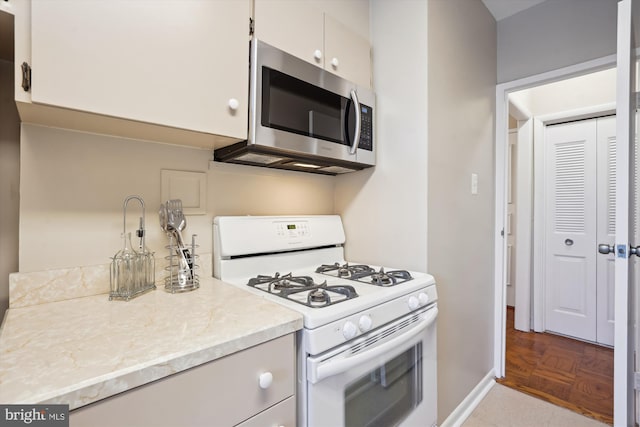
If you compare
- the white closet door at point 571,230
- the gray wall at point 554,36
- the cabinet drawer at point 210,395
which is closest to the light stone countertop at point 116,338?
the cabinet drawer at point 210,395

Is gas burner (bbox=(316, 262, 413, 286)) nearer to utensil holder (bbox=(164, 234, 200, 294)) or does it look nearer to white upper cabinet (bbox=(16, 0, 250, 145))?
utensil holder (bbox=(164, 234, 200, 294))

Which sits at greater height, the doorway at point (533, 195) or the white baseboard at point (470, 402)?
the doorway at point (533, 195)

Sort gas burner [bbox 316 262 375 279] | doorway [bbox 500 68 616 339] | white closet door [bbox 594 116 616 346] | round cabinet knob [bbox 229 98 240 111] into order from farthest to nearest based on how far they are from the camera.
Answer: doorway [bbox 500 68 616 339] → white closet door [bbox 594 116 616 346] → gas burner [bbox 316 262 375 279] → round cabinet knob [bbox 229 98 240 111]

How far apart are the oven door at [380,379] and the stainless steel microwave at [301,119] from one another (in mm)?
775

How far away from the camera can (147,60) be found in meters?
0.92

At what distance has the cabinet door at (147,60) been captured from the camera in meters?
0.79

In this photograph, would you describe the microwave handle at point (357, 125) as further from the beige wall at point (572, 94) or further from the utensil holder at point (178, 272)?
the beige wall at point (572, 94)

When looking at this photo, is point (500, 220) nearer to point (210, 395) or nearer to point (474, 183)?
point (474, 183)

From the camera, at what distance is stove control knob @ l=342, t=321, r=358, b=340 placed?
91cm

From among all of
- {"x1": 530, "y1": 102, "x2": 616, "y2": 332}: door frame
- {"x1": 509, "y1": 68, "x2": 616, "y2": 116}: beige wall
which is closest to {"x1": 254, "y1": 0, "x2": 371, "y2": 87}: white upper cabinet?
{"x1": 509, "y1": 68, "x2": 616, "y2": 116}: beige wall

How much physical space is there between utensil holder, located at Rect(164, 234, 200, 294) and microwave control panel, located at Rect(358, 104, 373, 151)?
0.92 meters

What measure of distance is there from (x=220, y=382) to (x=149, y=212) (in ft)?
2.55

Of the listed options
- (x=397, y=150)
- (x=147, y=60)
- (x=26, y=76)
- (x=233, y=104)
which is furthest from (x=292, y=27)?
(x=26, y=76)

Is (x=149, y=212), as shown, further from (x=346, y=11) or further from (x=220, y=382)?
(x=346, y=11)
